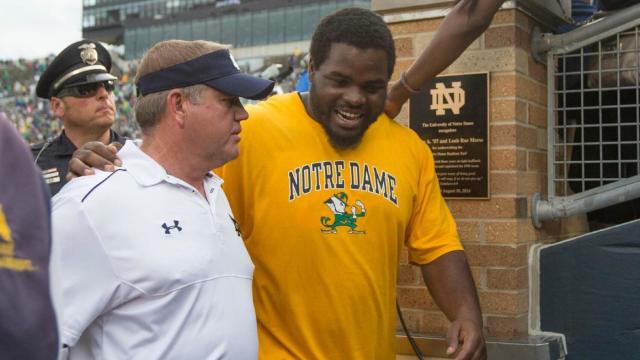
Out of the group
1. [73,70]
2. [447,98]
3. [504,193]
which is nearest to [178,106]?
[447,98]

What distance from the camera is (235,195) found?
2.98 m

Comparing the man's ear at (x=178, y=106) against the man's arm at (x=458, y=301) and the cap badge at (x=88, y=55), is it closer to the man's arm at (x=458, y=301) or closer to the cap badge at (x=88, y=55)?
the man's arm at (x=458, y=301)

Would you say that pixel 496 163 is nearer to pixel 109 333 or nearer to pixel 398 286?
pixel 398 286

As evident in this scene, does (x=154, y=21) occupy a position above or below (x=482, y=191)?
above

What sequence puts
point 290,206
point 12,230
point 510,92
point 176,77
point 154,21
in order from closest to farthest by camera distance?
point 12,230 < point 176,77 < point 290,206 < point 510,92 < point 154,21

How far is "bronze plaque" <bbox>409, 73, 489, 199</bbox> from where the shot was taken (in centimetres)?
371

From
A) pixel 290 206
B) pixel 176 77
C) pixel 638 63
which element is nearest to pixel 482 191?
pixel 638 63

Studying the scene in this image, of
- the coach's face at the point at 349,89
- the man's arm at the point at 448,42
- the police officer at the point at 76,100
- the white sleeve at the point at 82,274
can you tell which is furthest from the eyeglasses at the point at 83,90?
the white sleeve at the point at 82,274

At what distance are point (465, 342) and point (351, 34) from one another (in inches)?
48.3

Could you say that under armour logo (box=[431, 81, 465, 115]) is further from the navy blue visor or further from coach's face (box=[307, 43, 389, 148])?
the navy blue visor

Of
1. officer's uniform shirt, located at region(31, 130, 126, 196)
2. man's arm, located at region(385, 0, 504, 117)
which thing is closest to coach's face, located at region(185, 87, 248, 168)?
man's arm, located at region(385, 0, 504, 117)

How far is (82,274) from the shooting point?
2195 millimetres

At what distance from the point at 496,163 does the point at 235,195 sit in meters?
1.37

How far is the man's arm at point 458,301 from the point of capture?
9.57 feet
